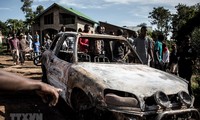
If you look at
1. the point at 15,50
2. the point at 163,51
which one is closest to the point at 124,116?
the point at 163,51

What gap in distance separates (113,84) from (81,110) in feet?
2.56

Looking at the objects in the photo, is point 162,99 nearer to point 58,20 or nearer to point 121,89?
point 121,89

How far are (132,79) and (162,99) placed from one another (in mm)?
600

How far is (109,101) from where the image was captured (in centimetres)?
412

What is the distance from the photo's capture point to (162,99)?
13.8 feet

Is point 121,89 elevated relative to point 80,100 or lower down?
elevated

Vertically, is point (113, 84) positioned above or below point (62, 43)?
below

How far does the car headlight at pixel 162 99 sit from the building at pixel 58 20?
3550cm

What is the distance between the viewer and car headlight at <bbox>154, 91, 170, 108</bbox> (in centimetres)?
414

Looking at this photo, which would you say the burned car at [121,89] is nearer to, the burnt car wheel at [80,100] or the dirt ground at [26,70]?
the burnt car wheel at [80,100]

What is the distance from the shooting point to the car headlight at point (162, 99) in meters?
4.14

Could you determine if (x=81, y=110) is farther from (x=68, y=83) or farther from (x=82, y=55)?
(x=82, y=55)

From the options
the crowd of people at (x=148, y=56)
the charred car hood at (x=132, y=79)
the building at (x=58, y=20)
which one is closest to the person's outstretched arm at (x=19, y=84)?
the crowd of people at (x=148, y=56)

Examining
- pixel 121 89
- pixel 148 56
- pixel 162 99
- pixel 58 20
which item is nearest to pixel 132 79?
pixel 121 89
